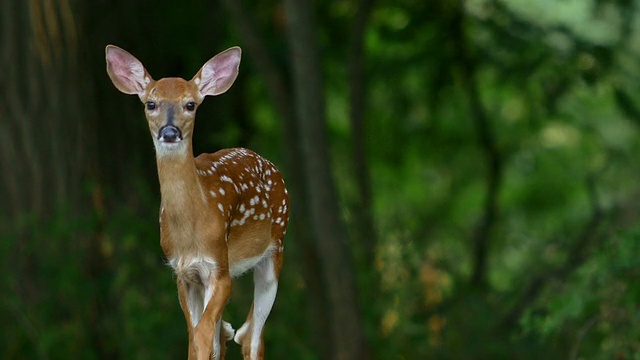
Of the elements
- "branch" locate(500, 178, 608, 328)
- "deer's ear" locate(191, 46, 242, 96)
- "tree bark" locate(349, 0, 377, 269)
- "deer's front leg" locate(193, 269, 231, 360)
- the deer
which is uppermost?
"deer's ear" locate(191, 46, 242, 96)

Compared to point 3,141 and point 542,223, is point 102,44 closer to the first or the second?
point 3,141

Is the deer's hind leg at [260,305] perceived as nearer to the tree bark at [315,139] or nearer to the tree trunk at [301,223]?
the tree bark at [315,139]

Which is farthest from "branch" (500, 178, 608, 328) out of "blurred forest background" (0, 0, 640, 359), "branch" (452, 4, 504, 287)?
"branch" (452, 4, 504, 287)

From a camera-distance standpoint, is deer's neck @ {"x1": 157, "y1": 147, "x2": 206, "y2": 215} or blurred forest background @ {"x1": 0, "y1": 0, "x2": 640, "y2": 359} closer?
deer's neck @ {"x1": 157, "y1": 147, "x2": 206, "y2": 215}

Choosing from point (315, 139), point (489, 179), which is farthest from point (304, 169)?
point (489, 179)

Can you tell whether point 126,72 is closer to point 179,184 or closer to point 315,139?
point 179,184

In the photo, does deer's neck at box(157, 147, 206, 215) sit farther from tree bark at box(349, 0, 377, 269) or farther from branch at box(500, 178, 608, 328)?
branch at box(500, 178, 608, 328)

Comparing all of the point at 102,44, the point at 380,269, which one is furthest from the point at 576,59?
the point at 102,44

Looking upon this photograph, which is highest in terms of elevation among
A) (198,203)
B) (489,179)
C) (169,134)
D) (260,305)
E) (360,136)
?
(169,134)

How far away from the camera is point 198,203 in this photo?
355 cm

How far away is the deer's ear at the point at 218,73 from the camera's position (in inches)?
139

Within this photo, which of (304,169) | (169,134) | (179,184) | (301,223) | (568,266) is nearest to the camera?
(169,134)

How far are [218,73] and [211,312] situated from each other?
0.63 m

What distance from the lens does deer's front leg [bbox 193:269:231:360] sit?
3527mm
